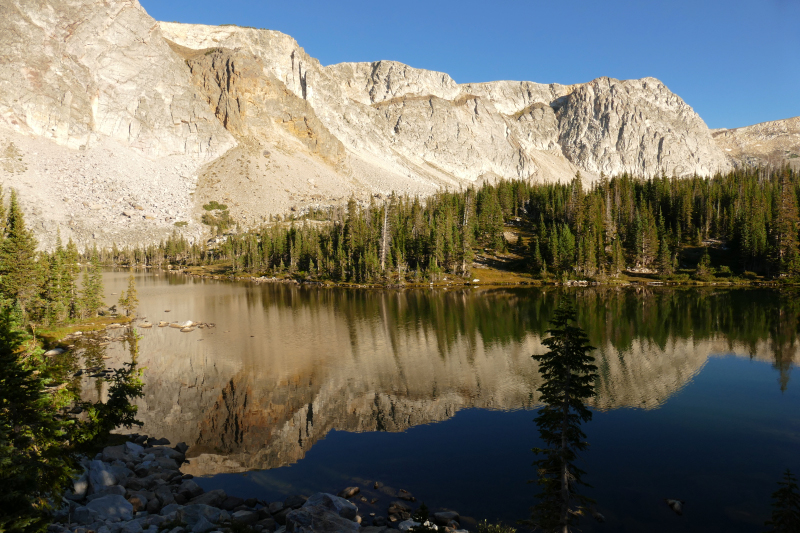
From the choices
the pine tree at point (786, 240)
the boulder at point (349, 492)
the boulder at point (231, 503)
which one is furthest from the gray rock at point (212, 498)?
the pine tree at point (786, 240)

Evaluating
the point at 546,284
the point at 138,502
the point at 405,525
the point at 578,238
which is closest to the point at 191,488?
the point at 138,502

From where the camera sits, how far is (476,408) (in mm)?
31281

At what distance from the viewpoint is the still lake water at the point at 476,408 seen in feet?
67.9

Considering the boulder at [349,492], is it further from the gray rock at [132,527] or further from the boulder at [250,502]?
the gray rock at [132,527]

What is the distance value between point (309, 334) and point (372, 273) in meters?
58.5

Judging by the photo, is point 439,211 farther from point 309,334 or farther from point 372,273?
point 309,334

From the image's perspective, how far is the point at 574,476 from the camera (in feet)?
49.3

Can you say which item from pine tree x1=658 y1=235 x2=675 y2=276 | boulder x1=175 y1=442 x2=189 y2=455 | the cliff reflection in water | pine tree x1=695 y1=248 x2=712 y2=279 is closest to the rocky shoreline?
boulder x1=175 y1=442 x2=189 y2=455

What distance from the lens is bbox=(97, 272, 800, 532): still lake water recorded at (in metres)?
20.7

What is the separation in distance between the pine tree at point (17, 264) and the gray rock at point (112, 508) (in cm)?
4297

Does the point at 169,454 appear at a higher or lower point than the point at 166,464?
lower

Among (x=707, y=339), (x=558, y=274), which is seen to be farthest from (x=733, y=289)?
(x=707, y=339)

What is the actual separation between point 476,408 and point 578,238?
95.2 meters

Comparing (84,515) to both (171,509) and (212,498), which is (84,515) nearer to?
(171,509)
